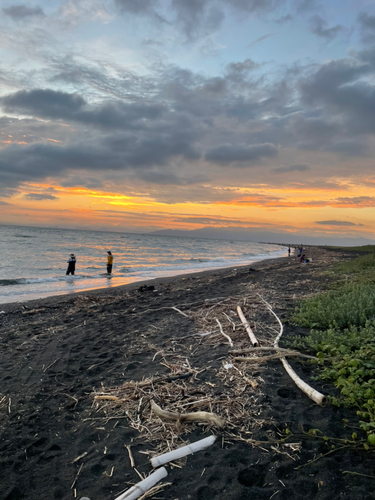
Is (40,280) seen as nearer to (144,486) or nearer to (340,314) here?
(340,314)

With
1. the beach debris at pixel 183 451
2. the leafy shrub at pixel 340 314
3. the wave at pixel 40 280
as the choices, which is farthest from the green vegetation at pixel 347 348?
the wave at pixel 40 280

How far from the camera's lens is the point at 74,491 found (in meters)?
2.83

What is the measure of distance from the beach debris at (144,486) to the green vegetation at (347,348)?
2.00m

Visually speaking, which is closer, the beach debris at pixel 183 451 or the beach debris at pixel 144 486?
the beach debris at pixel 144 486

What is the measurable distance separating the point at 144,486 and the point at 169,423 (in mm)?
868

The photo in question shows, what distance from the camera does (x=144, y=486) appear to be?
8.79 feet

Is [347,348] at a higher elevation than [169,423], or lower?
higher

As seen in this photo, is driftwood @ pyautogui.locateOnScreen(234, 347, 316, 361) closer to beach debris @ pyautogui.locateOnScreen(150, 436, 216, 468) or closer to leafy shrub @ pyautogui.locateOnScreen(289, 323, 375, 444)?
leafy shrub @ pyautogui.locateOnScreen(289, 323, 375, 444)

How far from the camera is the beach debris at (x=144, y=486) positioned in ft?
8.47

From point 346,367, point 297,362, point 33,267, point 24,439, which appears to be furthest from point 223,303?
point 33,267

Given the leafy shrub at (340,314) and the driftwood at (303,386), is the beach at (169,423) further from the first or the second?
the leafy shrub at (340,314)

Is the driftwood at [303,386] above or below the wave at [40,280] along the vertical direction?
above

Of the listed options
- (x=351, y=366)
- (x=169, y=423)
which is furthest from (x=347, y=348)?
(x=169, y=423)

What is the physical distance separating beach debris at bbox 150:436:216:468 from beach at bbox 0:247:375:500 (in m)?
0.06
